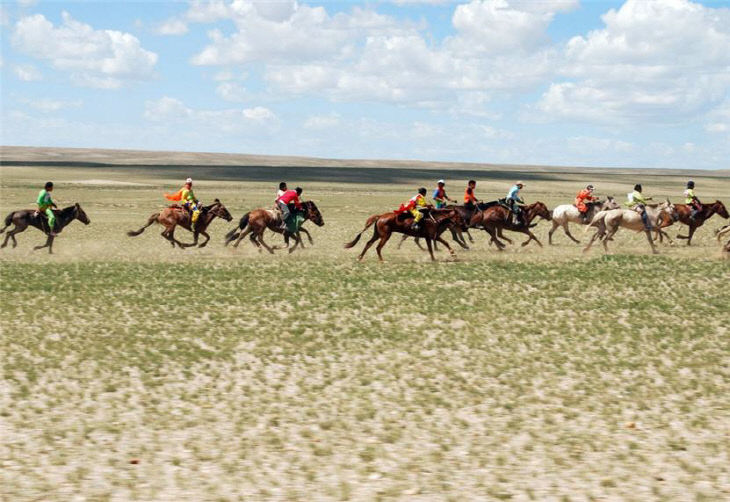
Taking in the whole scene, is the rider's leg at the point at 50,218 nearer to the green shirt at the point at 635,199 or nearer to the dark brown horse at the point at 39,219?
the dark brown horse at the point at 39,219

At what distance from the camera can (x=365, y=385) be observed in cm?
1243

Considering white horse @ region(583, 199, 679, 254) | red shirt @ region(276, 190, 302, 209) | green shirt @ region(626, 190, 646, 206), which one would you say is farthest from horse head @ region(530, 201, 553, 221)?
red shirt @ region(276, 190, 302, 209)

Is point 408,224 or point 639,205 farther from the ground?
point 639,205

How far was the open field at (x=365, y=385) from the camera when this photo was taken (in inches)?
347

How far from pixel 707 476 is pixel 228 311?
37.1 ft

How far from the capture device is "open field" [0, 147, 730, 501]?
880 cm

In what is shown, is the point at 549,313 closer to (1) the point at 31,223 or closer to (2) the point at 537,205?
(2) the point at 537,205

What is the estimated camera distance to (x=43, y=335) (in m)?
15.7

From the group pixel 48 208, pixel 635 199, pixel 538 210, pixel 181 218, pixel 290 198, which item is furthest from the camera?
pixel 538 210

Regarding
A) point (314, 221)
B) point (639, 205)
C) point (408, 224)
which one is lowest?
point (314, 221)

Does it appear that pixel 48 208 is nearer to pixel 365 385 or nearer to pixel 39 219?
pixel 39 219

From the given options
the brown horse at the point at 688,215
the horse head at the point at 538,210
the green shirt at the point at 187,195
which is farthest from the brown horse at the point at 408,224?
the brown horse at the point at 688,215

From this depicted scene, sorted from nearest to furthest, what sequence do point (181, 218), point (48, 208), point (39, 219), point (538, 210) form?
point (48, 208), point (39, 219), point (181, 218), point (538, 210)

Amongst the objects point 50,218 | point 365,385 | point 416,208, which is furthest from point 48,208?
point 365,385
